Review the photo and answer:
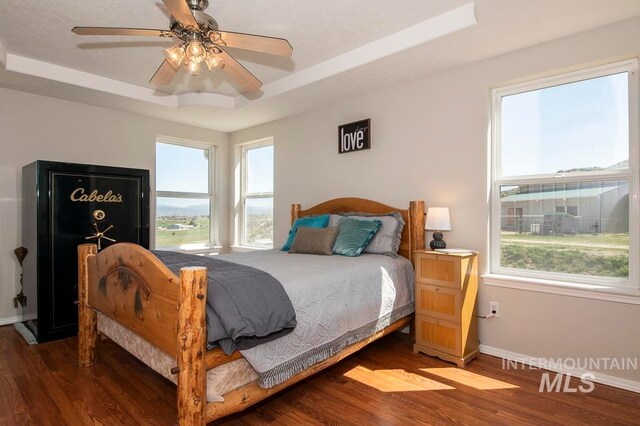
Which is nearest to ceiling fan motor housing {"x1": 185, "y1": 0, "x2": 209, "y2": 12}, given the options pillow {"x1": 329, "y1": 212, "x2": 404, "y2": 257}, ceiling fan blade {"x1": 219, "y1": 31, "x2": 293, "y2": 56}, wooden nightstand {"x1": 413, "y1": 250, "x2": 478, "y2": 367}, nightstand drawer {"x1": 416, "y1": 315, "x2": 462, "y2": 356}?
ceiling fan blade {"x1": 219, "y1": 31, "x2": 293, "y2": 56}

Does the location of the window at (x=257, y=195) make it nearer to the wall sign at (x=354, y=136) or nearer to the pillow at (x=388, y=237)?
the wall sign at (x=354, y=136)

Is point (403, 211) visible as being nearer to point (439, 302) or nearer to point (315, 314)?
point (439, 302)

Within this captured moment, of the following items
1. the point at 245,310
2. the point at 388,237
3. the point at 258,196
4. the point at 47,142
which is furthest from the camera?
the point at 258,196

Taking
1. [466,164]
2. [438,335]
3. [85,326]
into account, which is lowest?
[438,335]

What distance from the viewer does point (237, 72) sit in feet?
7.61

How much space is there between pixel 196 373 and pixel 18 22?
9.33 ft

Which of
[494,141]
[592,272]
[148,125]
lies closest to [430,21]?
[494,141]

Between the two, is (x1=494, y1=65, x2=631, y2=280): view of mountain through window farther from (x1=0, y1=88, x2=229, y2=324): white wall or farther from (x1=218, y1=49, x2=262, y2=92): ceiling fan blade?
(x1=0, y1=88, x2=229, y2=324): white wall

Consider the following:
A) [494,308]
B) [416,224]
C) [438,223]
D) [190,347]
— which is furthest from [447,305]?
[190,347]

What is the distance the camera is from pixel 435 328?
9.01 feet

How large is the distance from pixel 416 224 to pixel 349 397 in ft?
5.17

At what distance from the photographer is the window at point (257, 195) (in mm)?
4973

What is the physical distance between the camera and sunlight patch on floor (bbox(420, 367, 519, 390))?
232 cm

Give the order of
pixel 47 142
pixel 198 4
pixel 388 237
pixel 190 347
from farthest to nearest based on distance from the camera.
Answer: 1. pixel 47 142
2. pixel 388 237
3. pixel 198 4
4. pixel 190 347
